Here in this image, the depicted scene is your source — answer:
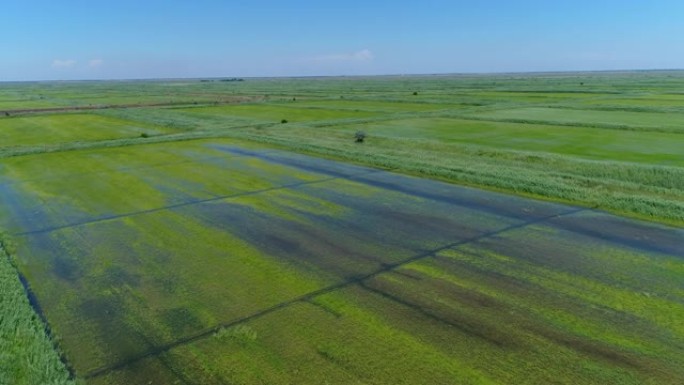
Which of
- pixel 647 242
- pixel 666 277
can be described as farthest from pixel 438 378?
pixel 647 242

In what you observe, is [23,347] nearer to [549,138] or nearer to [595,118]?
[549,138]

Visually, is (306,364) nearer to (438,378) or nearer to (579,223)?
(438,378)

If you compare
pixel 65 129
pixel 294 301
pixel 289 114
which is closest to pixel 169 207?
pixel 294 301

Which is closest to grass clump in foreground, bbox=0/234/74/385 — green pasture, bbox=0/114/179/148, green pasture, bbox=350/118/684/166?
green pasture, bbox=350/118/684/166

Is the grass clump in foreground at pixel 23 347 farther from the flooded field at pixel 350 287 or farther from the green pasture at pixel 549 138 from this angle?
the green pasture at pixel 549 138

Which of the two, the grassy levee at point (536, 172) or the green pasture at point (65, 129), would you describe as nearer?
the grassy levee at point (536, 172)

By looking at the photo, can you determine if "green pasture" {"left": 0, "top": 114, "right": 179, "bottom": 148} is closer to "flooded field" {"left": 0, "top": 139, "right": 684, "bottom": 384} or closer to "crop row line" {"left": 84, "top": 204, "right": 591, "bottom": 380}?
"flooded field" {"left": 0, "top": 139, "right": 684, "bottom": 384}

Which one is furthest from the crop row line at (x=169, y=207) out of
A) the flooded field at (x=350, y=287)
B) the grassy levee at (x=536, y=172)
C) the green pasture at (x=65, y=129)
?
the green pasture at (x=65, y=129)

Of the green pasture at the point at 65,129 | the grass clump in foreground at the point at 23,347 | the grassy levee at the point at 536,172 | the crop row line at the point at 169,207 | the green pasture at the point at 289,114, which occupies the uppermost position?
the green pasture at the point at 289,114
